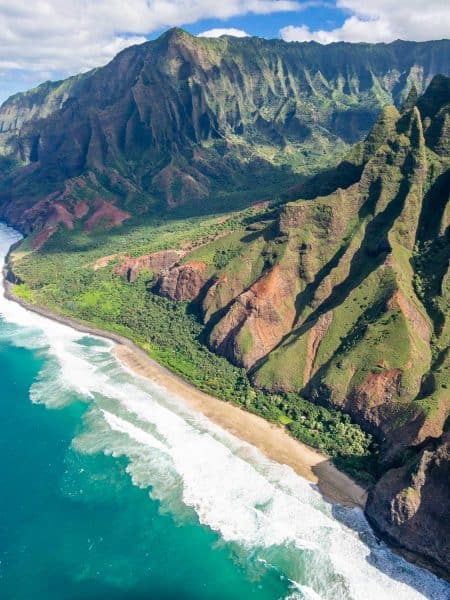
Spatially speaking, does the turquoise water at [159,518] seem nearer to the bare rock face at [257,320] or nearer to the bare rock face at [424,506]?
the bare rock face at [424,506]

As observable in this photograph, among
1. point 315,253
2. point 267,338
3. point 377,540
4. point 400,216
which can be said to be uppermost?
point 400,216

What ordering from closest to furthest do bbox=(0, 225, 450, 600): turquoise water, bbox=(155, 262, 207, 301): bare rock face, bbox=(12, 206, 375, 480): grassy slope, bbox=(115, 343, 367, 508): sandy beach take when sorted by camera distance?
bbox=(0, 225, 450, 600): turquoise water
bbox=(115, 343, 367, 508): sandy beach
bbox=(12, 206, 375, 480): grassy slope
bbox=(155, 262, 207, 301): bare rock face

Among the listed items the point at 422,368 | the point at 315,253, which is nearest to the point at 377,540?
the point at 422,368

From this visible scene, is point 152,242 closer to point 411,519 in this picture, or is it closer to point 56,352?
point 56,352

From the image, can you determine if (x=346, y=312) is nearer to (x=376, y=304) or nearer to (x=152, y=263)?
(x=376, y=304)

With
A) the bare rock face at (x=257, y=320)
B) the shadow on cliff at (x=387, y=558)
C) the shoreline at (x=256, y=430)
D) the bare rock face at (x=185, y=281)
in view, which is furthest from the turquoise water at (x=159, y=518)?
the bare rock face at (x=185, y=281)

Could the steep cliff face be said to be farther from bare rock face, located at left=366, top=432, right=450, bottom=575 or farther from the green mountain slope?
the green mountain slope

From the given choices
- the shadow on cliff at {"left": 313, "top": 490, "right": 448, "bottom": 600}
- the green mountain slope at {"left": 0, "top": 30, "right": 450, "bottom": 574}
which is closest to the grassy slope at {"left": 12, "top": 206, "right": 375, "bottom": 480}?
the green mountain slope at {"left": 0, "top": 30, "right": 450, "bottom": 574}

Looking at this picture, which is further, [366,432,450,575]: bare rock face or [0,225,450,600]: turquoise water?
[366,432,450,575]: bare rock face
